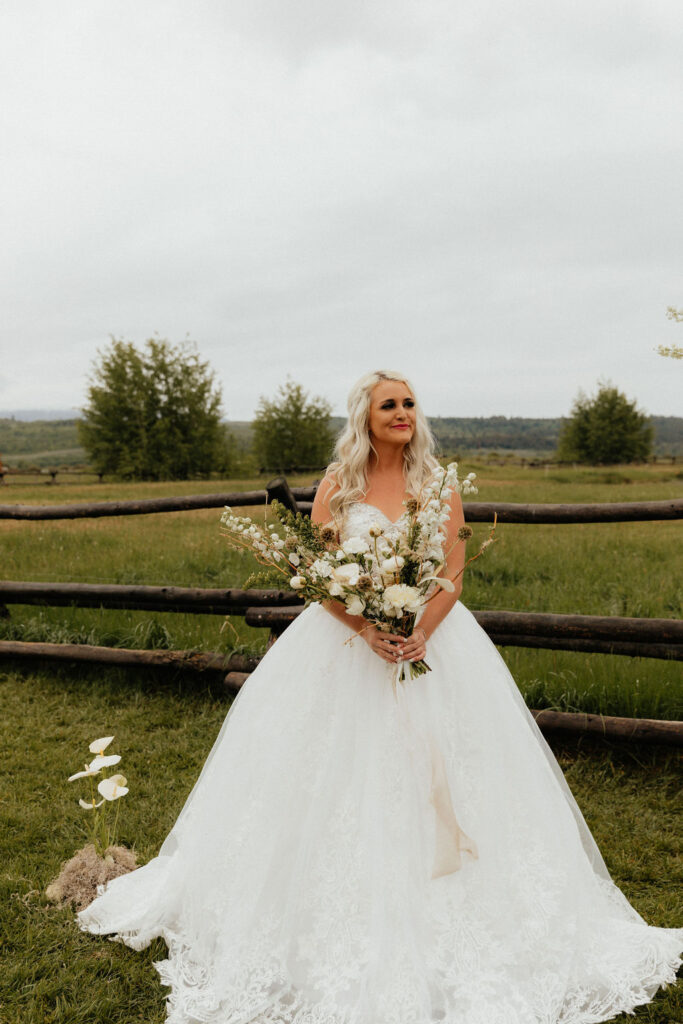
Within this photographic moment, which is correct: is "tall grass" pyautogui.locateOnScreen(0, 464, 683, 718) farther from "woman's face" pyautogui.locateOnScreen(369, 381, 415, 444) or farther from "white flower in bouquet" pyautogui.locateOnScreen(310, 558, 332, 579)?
"white flower in bouquet" pyautogui.locateOnScreen(310, 558, 332, 579)

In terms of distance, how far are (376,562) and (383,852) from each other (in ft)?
3.63

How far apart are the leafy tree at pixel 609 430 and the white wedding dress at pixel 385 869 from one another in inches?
2059

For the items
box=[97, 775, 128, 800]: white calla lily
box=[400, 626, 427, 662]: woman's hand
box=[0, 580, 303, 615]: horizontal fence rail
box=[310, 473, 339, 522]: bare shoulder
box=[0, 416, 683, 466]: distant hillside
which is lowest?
box=[97, 775, 128, 800]: white calla lily

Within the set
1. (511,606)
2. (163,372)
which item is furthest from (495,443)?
(511,606)

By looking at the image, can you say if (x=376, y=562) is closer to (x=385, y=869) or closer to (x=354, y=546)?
(x=354, y=546)

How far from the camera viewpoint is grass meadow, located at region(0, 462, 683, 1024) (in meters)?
3.00

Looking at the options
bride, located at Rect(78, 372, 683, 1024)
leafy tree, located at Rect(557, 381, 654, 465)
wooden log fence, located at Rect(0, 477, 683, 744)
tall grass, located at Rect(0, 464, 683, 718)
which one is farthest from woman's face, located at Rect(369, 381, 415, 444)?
leafy tree, located at Rect(557, 381, 654, 465)

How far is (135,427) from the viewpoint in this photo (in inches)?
1363

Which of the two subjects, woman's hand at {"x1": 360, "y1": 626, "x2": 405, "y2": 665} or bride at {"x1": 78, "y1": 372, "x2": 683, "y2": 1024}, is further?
woman's hand at {"x1": 360, "y1": 626, "x2": 405, "y2": 665}

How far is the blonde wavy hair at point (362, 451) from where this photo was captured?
10.4 ft

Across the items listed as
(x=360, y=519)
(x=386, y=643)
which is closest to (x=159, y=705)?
(x=360, y=519)

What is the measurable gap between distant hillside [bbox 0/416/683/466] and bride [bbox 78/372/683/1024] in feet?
87.5

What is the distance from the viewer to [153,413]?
35469mm

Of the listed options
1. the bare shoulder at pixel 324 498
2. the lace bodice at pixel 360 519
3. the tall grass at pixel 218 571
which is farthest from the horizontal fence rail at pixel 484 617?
the lace bodice at pixel 360 519
